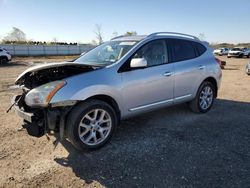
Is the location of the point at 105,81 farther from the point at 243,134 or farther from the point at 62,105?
the point at 243,134

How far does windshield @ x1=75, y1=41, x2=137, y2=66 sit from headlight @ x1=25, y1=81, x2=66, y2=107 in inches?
42.1

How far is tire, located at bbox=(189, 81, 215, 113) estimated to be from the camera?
561 cm

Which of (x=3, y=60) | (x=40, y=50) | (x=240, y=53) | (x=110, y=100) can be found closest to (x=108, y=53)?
(x=110, y=100)

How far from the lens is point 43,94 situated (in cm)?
344

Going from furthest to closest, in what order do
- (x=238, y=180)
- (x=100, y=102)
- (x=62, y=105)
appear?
(x=100, y=102) < (x=62, y=105) < (x=238, y=180)

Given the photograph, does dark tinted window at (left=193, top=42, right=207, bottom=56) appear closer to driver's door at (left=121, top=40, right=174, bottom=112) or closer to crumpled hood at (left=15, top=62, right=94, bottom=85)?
driver's door at (left=121, top=40, right=174, bottom=112)

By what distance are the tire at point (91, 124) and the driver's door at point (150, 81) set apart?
1.43 feet

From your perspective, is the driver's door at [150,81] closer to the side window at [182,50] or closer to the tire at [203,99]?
the side window at [182,50]

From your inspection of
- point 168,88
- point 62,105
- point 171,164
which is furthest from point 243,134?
point 62,105

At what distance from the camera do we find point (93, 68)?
3914 mm

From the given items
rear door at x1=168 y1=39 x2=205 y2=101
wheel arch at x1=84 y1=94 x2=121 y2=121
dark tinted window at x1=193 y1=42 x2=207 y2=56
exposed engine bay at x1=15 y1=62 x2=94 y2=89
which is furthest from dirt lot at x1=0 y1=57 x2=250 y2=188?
dark tinted window at x1=193 y1=42 x2=207 y2=56

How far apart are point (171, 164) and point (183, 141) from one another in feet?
2.83

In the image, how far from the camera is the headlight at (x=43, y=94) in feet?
11.1

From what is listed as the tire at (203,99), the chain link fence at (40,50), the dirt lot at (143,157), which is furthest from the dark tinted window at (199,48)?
the chain link fence at (40,50)
